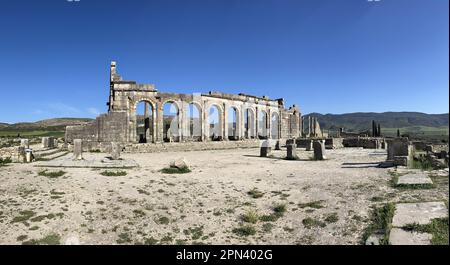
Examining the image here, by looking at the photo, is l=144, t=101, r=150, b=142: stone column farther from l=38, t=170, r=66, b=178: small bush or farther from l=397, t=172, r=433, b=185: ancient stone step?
l=397, t=172, r=433, b=185: ancient stone step

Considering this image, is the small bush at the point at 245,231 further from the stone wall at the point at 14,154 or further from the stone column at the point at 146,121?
the stone column at the point at 146,121

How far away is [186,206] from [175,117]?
81.9 ft

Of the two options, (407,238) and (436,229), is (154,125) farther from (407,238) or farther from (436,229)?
(436,229)

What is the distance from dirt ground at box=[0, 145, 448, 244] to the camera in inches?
286

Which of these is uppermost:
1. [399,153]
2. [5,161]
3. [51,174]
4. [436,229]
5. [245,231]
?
[399,153]

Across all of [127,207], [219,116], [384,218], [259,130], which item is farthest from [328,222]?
[259,130]

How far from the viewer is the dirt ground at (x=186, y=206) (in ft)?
23.8

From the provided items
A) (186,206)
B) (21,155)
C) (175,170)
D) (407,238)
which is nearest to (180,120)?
(21,155)

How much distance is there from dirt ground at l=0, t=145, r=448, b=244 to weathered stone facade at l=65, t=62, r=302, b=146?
1303 centimetres

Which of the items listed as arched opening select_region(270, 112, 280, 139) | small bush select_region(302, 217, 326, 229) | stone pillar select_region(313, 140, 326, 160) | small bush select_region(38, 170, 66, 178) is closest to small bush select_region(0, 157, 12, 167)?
small bush select_region(38, 170, 66, 178)

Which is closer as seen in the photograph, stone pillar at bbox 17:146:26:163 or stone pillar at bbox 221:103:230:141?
stone pillar at bbox 17:146:26:163

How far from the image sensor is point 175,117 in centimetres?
3350

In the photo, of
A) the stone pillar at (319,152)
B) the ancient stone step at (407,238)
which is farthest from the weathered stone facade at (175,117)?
the ancient stone step at (407,238)
